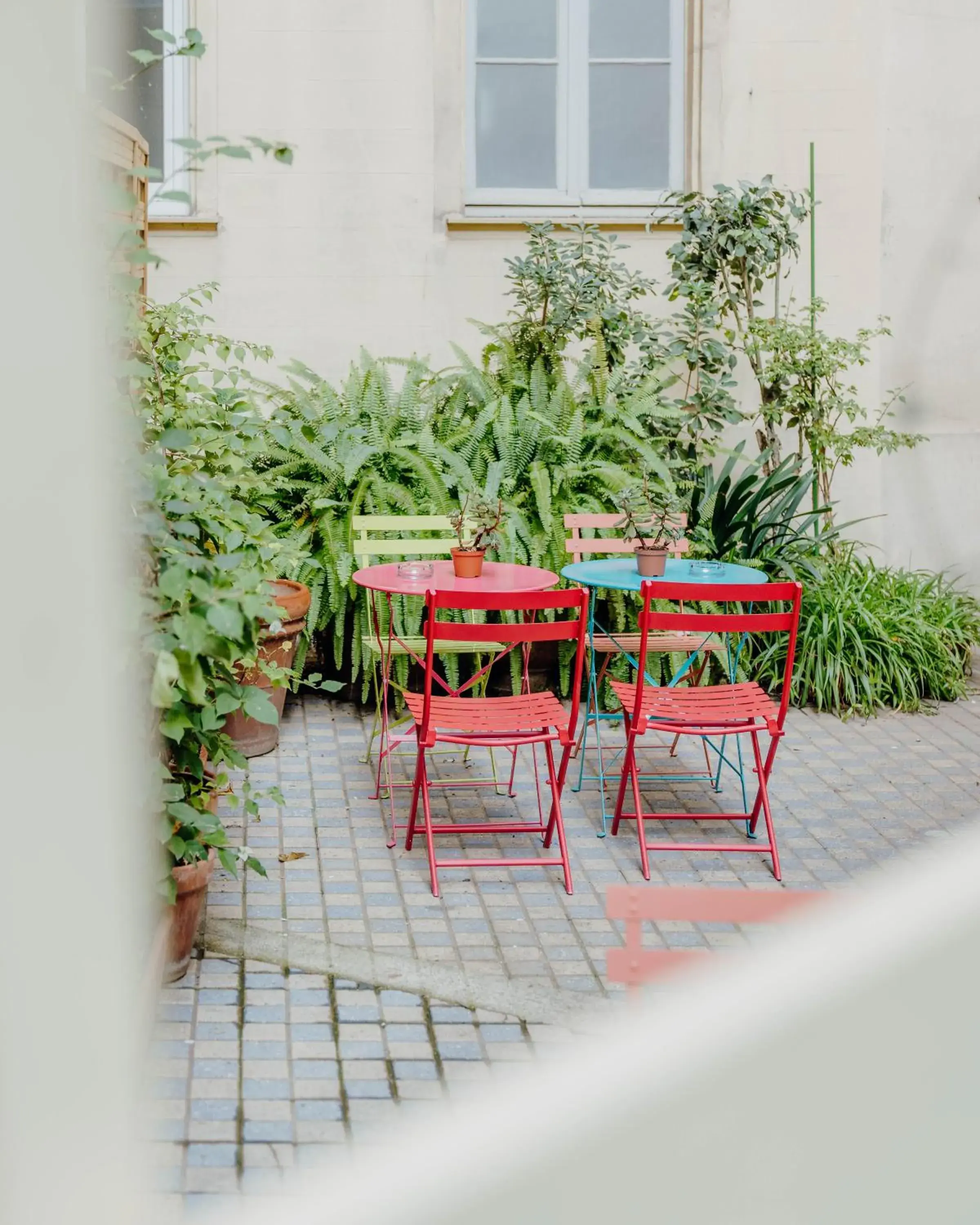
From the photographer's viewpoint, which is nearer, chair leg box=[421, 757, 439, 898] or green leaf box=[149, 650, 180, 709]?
green leaf box=[149, 650, 180, 709]

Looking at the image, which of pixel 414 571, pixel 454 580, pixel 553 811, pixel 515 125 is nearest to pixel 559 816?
pixel 553 811

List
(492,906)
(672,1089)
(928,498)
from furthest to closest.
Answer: (928,498) → (492,906) → (672,1089)

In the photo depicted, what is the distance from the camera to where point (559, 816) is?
493 cm

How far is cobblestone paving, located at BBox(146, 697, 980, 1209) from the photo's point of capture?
347cm

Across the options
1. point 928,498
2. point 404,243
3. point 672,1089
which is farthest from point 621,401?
point 672,1089

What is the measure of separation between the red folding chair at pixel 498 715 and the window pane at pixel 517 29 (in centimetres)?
509

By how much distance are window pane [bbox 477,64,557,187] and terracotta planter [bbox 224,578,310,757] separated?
3.40m

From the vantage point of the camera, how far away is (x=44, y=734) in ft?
6.40

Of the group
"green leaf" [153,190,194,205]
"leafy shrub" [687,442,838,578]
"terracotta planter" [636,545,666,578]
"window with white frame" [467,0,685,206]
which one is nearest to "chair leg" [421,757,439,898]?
"terracotta planter" [636,545,666,578]

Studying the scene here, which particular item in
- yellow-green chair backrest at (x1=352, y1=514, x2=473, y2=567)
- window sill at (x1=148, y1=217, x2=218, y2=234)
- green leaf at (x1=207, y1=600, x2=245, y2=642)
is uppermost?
window sill at (x1=148, y1=217, x2=218, y2=234)

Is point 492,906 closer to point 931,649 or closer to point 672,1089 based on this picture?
Answer: point 672,1089

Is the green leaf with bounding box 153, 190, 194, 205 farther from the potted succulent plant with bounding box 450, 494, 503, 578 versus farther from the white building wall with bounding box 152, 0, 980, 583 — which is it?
the white building wall with bounding box 152, 0, 980, 583

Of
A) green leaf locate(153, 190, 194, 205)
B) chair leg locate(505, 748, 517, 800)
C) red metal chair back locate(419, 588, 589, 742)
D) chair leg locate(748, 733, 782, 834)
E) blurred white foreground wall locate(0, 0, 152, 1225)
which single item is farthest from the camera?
chair leg locate(505, 748, 517, 800)

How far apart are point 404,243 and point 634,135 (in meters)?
1.65
